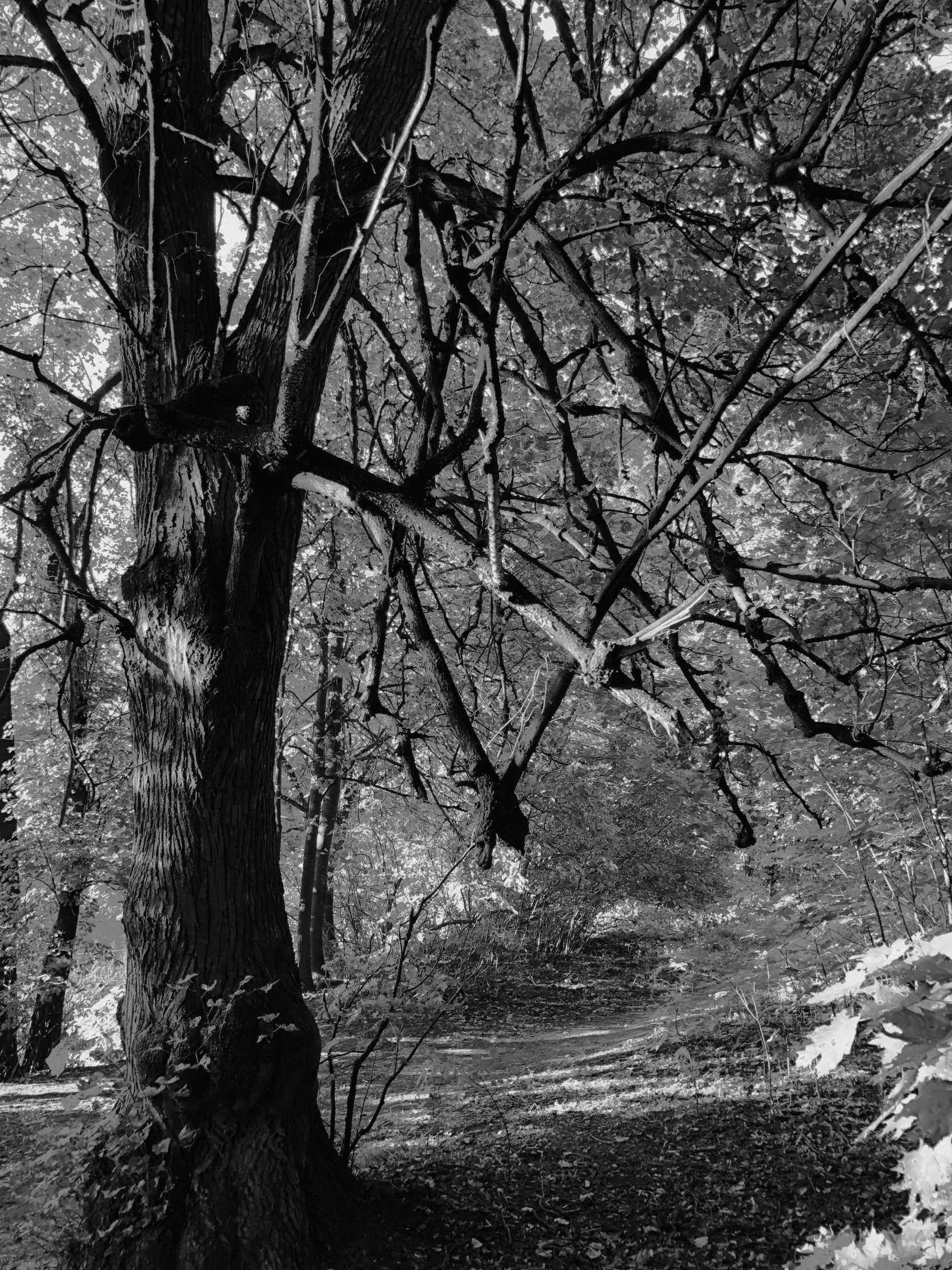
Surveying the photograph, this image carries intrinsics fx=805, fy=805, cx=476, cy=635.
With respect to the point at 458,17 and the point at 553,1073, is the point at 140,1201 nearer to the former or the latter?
the point at 553,1073

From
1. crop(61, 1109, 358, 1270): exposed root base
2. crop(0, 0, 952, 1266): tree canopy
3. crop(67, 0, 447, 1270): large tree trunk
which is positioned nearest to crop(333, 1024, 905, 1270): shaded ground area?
crop(61, 1109, 358, 1270): exposed root base

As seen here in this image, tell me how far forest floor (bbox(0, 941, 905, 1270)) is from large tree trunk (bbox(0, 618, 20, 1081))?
1.14 m

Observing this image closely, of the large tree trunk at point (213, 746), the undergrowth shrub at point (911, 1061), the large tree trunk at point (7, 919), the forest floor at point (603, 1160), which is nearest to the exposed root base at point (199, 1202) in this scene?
the large tree trunk at point (213, 746)

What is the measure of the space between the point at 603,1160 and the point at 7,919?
21.3ft

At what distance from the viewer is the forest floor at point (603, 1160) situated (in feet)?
10.2

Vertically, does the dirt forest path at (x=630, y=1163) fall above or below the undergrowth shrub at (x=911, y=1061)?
below

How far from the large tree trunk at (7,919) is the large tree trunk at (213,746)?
207 inches

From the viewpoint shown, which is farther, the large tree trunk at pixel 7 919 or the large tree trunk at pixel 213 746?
the large tree trunk at pixel 7 919

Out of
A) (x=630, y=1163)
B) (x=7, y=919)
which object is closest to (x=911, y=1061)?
(x=630, y=1163)

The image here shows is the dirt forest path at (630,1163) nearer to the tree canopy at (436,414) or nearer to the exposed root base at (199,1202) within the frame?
the exposed root base at (199,1202)

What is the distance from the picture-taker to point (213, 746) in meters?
3.10

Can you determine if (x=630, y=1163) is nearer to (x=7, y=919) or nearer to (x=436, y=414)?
(x=436, y=414)

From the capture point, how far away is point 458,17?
16.2 ft

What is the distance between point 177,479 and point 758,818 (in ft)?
8.38
